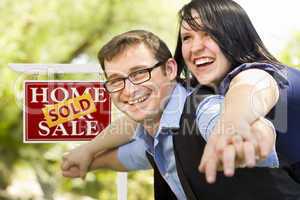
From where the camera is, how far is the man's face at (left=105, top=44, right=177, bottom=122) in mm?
960

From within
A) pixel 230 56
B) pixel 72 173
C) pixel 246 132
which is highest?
pixel 230 56

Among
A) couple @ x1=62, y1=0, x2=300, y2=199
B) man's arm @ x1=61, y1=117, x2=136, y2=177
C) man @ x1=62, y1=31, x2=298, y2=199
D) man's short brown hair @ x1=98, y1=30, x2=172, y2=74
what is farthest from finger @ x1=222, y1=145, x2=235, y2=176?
man's arm @ x1=61, y1=117, x2=136, y2=177

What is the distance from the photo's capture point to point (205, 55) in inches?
38.0

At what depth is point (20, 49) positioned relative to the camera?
2973 millimetres

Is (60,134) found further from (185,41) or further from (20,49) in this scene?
(20,49)

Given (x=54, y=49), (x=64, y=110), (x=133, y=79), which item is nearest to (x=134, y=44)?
(x=133, y=79)

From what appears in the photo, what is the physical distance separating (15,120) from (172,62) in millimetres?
2113

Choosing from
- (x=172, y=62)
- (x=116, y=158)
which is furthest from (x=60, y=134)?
(x=172, y=62)

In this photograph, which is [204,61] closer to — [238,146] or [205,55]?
[205,55]

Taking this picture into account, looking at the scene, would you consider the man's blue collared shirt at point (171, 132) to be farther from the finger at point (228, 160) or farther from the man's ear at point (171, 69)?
the finger at point (228, 160)

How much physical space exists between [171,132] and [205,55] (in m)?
0.14

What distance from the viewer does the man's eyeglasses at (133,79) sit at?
957mm

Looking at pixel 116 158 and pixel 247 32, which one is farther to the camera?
pixel 116 158

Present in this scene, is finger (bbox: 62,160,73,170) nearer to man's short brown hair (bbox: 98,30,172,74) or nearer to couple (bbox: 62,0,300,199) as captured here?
couple (bbox: 62,0,300,199)
